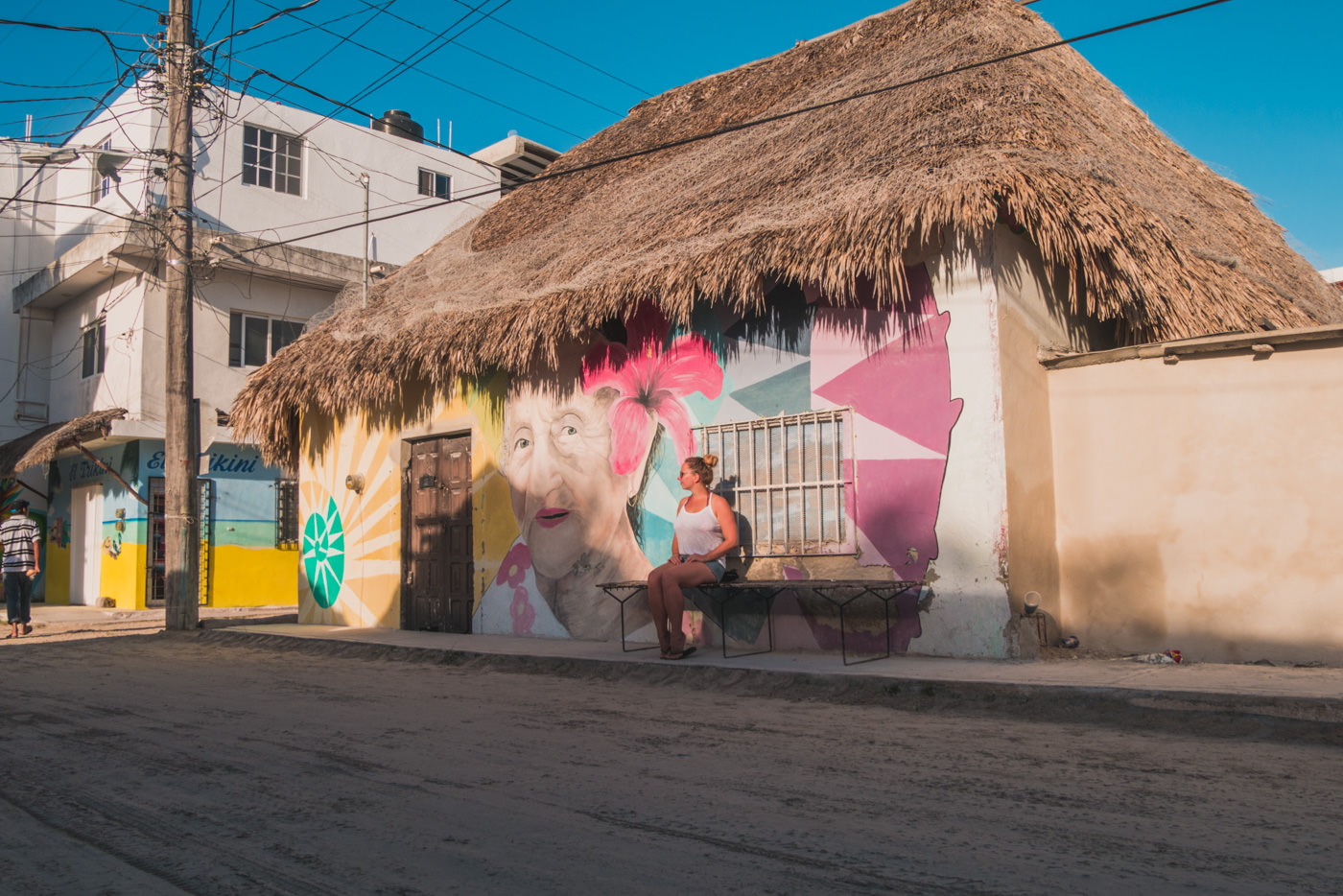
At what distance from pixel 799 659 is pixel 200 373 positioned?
14.1m

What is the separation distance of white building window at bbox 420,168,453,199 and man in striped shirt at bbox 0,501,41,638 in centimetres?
1476

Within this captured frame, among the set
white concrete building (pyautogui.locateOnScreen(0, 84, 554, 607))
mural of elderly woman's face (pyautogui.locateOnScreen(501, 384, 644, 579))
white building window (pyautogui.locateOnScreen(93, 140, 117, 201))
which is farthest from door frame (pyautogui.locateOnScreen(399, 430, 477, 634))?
white building window (pyautogui.locateOnScreen(93, 140, 117, 201))

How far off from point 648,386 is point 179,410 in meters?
6.01

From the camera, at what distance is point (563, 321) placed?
841 centimetres

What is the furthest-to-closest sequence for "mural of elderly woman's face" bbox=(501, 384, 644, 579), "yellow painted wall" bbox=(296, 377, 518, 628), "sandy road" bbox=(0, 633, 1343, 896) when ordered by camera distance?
"yellow painted wall" bbox=(296, 377, 518, 628) < "mural of elderly woman's face" bbox=(501, 384, 644, 579) < "sandy road" bbox=(0, 633, 1343, 896)

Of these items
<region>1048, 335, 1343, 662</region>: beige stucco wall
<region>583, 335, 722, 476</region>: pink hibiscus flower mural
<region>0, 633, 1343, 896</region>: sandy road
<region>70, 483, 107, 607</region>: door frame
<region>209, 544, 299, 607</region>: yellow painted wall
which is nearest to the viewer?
<region>0, 633, 1343, 896</region>: sandy road

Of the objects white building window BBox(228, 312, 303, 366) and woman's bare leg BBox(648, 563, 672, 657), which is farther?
white building window BBox(228, 312, 303, 366)

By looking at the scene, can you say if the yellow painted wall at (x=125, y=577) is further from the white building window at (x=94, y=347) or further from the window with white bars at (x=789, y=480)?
the window with white bars at (x=789, y=480)

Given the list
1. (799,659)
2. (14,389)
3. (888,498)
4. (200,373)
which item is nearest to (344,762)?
(799,659)

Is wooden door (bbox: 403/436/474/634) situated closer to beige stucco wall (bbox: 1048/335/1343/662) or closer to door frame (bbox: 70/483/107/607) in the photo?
beige stucco wall (bbox: 1048/335/1343/662)

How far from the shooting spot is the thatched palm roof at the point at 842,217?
22.0 ft

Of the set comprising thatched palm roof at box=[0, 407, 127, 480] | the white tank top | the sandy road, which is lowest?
the sandy road

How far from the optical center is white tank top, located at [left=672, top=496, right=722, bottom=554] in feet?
23.4

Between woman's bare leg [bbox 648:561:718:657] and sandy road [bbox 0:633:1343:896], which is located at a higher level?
woman's bare leg [bbox 648:561:718:657]
